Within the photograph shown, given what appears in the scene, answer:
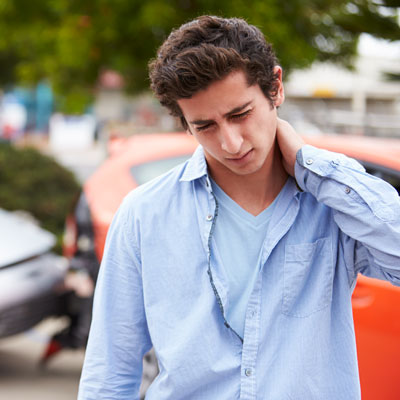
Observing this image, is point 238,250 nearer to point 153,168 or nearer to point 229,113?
point 229,113

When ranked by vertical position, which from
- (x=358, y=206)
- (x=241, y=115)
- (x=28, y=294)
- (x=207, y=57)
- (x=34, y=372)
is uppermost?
(x=207, y=57)

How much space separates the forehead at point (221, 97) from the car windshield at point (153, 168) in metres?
2.19

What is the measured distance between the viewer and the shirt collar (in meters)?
1.63

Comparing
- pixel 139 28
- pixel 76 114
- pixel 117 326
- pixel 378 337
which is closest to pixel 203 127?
pixel 117 326

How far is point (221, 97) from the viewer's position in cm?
154

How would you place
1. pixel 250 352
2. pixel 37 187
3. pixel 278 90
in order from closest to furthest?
1. pixel 250 352
2. pixel 278 90
3. pixel 37 187

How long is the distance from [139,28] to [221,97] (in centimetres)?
484

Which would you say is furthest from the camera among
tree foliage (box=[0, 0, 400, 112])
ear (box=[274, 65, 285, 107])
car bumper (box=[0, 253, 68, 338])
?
tree foliage (box=[0, 0, 400, 112])

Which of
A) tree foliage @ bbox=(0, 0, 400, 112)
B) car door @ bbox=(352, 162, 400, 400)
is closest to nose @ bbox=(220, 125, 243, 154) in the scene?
car door @ bbox=(352, 162, 400, 400)

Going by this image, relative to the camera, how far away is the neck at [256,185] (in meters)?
1.63

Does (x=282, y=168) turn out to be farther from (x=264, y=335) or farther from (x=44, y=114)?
(x=44, y=114)

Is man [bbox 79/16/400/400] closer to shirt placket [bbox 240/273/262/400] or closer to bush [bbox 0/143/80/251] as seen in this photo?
shirt placket [bbox 240/273/262/400]

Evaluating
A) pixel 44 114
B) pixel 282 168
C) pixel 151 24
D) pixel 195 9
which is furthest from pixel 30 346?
pixel 44 114

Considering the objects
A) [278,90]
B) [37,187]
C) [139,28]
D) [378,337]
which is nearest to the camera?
[278,90]
